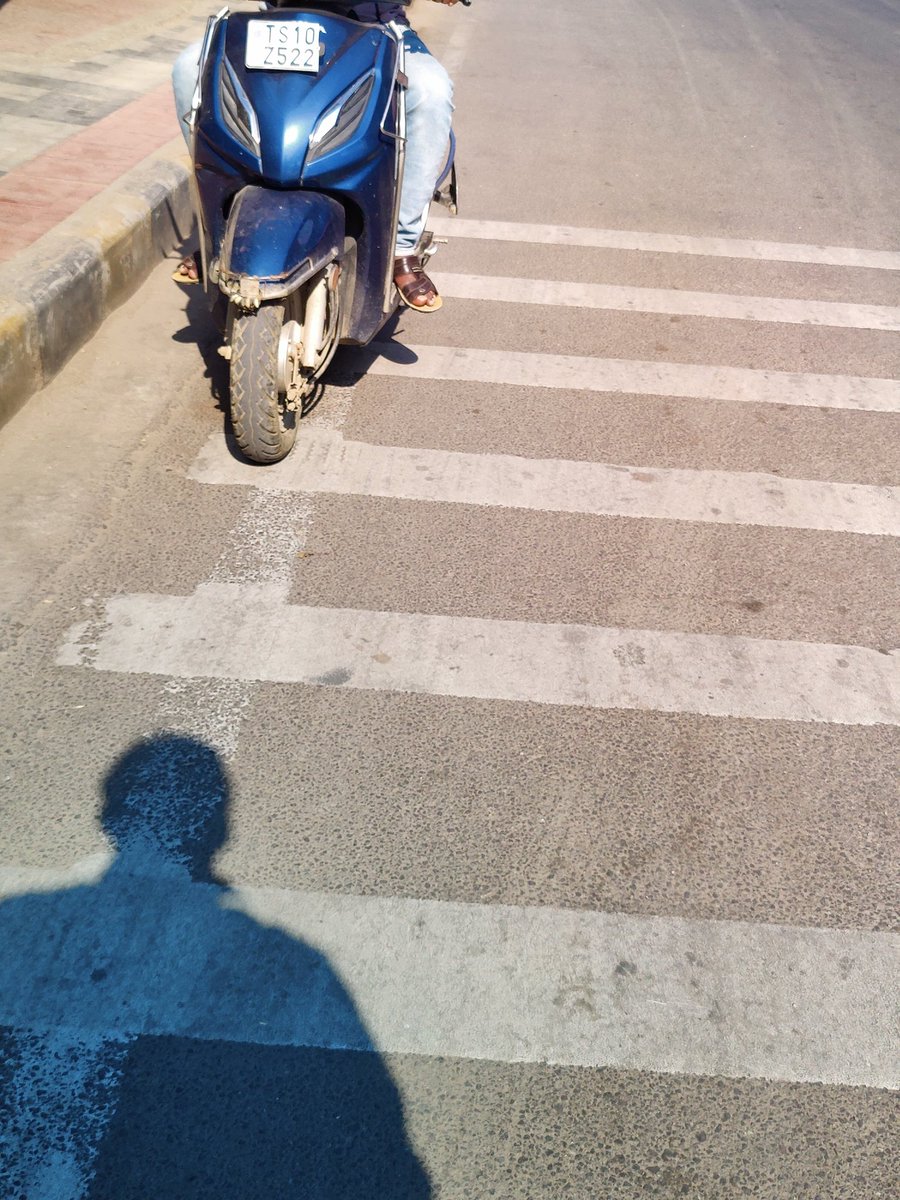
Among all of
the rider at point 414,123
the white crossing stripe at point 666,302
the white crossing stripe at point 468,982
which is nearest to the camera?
the white crossing stripe at point 468,982

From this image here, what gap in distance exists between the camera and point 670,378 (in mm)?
5871

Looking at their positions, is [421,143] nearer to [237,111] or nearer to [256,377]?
[237,111]

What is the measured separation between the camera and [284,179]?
4605 mm

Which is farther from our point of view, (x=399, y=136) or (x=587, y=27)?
(x=587, y=27)

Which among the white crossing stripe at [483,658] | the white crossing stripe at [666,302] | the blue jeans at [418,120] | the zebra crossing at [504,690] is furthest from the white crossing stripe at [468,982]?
the white crossing stripe at [666,302]

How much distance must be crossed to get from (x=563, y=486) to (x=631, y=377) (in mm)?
1330

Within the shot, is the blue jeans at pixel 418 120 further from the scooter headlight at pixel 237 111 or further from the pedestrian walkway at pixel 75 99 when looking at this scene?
the pedestrian walkway at pixel 75 99

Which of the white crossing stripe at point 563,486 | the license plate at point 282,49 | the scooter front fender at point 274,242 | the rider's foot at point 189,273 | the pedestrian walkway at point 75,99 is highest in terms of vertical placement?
the license plate at point 282,49

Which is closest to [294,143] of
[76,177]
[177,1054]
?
[76,177]

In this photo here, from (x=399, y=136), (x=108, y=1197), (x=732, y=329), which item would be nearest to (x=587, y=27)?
(x=732, y=329)

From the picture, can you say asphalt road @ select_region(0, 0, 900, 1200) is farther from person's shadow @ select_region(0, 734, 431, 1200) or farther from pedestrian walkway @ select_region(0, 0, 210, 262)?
pedestrian walkway @ select_region(0, 0, 210, 262)

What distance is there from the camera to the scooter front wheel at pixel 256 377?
4379 millimetres

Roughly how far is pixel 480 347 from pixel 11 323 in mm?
2348

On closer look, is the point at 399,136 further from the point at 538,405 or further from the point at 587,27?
the point at 587,27
